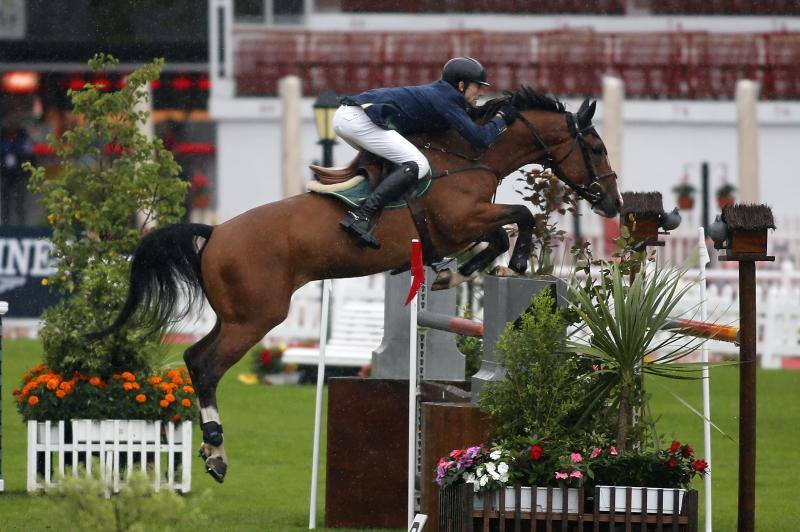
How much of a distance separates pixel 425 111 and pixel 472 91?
0.91 feet

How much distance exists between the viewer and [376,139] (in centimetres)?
734

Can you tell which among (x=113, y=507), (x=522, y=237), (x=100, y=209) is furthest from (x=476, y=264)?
(x=113, y=507)

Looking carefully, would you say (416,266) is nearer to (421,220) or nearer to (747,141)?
(421,220)

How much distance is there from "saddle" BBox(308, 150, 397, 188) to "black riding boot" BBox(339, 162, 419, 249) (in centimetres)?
13

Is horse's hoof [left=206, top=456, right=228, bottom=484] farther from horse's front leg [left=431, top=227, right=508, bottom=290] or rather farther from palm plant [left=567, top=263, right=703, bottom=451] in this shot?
palm plant [left=567, top=263, right=703, bottom=451]

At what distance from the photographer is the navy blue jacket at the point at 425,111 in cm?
730

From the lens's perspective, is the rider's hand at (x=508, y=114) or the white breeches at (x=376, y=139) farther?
the rider's hand at (x=508, y=114)

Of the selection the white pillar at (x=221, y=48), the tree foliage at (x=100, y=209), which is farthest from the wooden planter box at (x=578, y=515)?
the white pillar at (x=221, y=48)

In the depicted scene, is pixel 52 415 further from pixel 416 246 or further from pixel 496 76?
pixel 496 76

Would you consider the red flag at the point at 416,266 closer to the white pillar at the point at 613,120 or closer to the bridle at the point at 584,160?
the bridle at the point at 584,160

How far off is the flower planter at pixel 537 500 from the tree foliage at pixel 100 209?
3039 millimetres

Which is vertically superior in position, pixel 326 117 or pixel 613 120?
pixel 613 120

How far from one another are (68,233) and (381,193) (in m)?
2.21

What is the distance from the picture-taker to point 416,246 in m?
6.56
